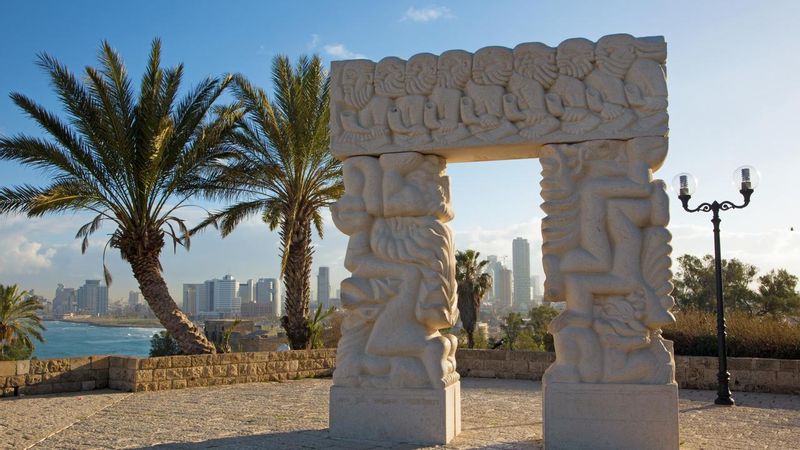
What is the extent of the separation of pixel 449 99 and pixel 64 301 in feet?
249

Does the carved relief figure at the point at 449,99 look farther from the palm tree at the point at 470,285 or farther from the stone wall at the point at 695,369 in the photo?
the palm tree at the point at 470,285

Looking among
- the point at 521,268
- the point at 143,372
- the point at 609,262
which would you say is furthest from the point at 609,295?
the point at 521,268

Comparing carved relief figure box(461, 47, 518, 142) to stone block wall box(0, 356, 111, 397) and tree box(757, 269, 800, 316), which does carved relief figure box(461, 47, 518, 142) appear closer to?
stone block wall box(0, 356, 111, 397)

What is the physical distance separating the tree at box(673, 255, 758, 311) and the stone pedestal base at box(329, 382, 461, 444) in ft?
62.3

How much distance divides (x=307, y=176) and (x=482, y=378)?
17.1ft

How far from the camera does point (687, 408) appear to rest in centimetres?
914

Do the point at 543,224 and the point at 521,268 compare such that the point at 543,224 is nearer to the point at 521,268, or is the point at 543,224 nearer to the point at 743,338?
the point at 743,338

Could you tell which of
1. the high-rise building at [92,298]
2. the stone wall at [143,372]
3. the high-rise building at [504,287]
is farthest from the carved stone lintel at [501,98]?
the high-rise building at [92,298]

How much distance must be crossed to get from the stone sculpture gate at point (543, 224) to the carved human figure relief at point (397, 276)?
14 mm

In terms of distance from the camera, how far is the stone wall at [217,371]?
32.4 feet

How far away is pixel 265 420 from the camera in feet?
25.0

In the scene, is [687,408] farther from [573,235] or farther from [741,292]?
[741,292]

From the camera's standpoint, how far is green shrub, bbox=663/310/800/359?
11.5 meters

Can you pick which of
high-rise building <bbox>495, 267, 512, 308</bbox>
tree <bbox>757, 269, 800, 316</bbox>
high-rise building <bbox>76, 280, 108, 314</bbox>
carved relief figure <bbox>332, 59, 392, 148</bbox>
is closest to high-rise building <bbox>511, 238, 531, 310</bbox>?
high-rise building <bbox>495, 267, 512, 308</bbox>
